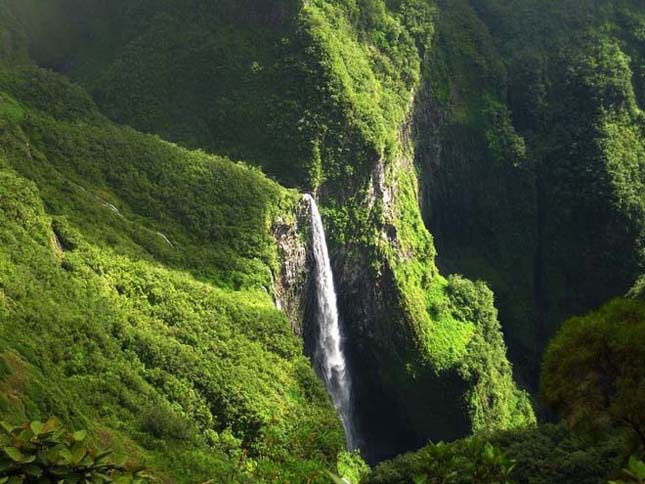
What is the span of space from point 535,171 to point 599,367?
42.0 m

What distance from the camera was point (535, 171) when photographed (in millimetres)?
54156

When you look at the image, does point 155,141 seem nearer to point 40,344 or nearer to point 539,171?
point 40,344

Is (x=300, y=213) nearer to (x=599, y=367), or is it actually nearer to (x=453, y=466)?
(x=599, y=367)

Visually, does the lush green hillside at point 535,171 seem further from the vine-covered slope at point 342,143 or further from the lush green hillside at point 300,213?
the vine-covered slope at point 342,143

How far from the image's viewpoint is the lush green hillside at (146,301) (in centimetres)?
1925

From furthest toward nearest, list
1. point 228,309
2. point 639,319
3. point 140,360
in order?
point 228,309, point 140,360, point 639,319

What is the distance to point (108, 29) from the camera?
1796 inches

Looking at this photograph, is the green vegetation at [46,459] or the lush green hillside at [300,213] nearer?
the green vegetation at [46,459]

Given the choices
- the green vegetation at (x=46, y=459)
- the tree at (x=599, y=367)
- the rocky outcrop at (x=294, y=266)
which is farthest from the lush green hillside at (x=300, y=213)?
the green vegetation at (x=46, y=459)

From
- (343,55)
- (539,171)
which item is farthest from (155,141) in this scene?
(539,171)

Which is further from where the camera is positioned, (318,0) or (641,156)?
(641,156)

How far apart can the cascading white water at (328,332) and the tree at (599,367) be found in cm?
2131

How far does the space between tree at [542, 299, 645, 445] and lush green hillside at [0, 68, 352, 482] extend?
5160 millimetres

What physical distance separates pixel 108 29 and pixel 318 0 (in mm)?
12890
